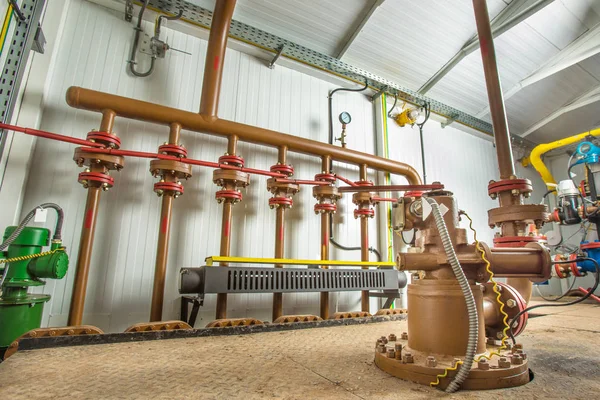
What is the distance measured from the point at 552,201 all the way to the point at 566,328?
3.12 meters

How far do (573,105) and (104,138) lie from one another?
369cm

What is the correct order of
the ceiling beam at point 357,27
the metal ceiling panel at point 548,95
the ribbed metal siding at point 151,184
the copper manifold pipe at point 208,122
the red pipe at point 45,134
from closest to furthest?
the red pipe at point 45,134 → the copper manifold pipe at point 208,122 → the ribbed metal siding at point 151,184 → the ceiling beam at point 357,27 → the metal ceiling panel at point 548,95

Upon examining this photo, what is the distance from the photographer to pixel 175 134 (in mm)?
1272

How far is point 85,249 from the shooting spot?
1.07m

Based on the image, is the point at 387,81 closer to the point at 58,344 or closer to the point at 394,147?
the point at 394,147

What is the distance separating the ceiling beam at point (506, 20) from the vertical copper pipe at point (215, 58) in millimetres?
1594

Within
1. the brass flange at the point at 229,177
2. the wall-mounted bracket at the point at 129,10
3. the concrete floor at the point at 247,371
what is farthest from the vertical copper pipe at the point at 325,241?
the wall-mounted bracket at the point at 129,10

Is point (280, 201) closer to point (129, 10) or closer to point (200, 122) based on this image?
point (200, 122)

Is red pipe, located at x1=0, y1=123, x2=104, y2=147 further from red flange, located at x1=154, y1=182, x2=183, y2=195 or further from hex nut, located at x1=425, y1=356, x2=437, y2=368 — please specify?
hex nut, located at x1=425, y1=356, x2=437, y2=368

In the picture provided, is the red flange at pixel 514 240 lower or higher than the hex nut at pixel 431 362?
higher

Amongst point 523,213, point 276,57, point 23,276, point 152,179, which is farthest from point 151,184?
point 523,213

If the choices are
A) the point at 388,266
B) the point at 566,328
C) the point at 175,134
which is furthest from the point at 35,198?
the point at 566,328

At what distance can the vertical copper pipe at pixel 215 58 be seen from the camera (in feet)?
4.43

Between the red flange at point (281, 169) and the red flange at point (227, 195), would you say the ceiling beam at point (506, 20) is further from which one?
the red flange at point (227, 195)
